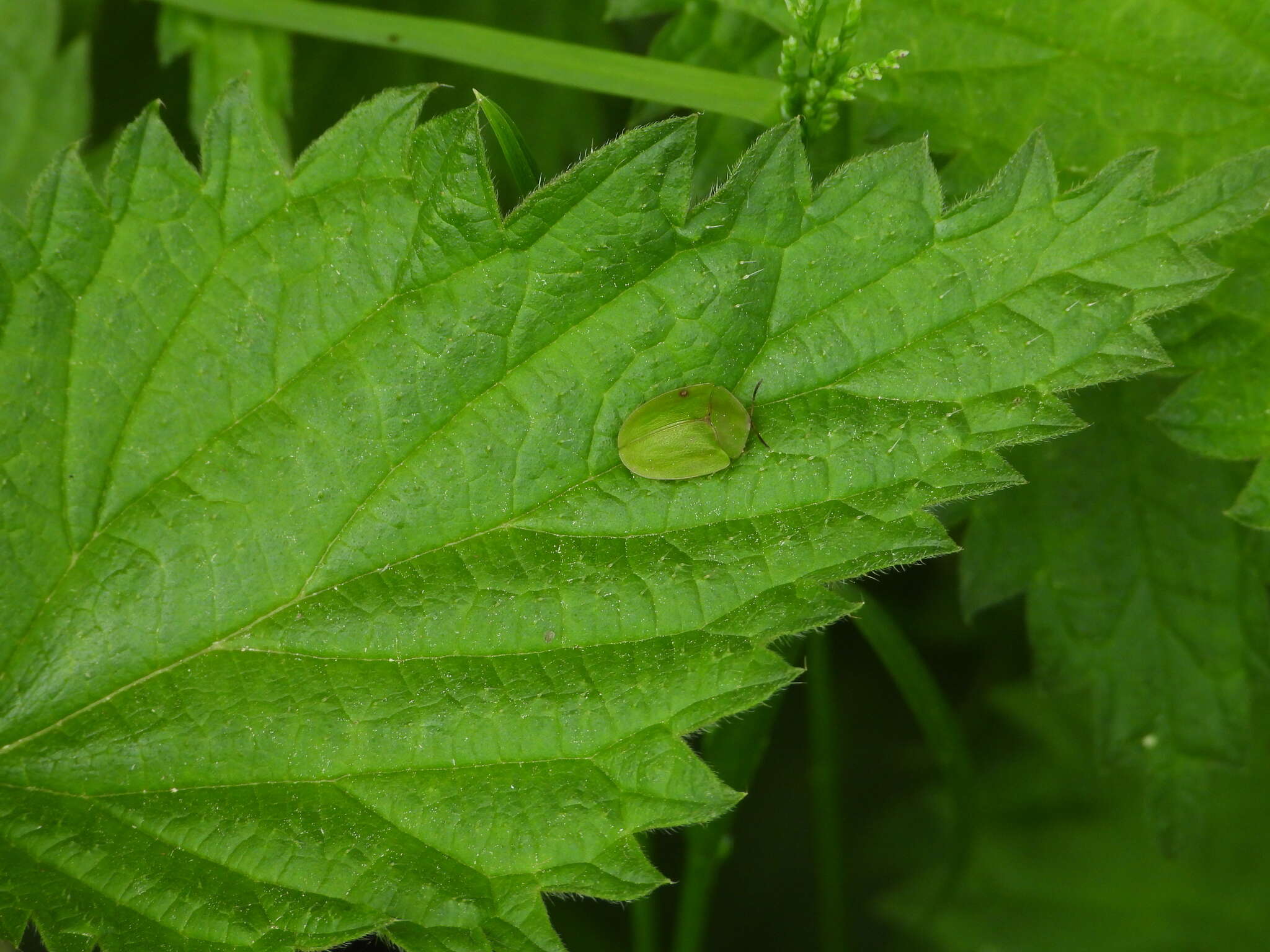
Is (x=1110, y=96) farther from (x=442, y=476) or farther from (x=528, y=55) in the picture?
(x=442, y=476)

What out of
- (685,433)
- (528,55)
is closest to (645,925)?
(685,433)

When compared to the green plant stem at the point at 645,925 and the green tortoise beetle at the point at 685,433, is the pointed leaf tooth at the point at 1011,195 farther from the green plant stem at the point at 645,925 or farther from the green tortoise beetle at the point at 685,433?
the green plant stem at the point at 645,925

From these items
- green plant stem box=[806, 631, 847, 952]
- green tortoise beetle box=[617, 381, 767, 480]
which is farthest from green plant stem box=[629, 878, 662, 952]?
green tortoise beetle box=[617, 381, 767, 480]

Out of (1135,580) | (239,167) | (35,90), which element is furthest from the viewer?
(35,90)

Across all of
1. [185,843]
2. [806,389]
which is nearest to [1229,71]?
[806,389]

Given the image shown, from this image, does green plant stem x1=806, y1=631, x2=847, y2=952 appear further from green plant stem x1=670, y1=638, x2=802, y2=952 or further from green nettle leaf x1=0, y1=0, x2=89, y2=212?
green nettle leaf x1=0, y1=0, x2=89, y2=212

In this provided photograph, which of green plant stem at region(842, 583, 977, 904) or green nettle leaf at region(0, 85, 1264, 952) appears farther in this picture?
green plant stem at region(842, 583, 977, 904)

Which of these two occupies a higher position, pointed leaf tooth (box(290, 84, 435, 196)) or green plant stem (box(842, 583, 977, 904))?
pointed leaf tooth (box(290, 84, 435, 196))
